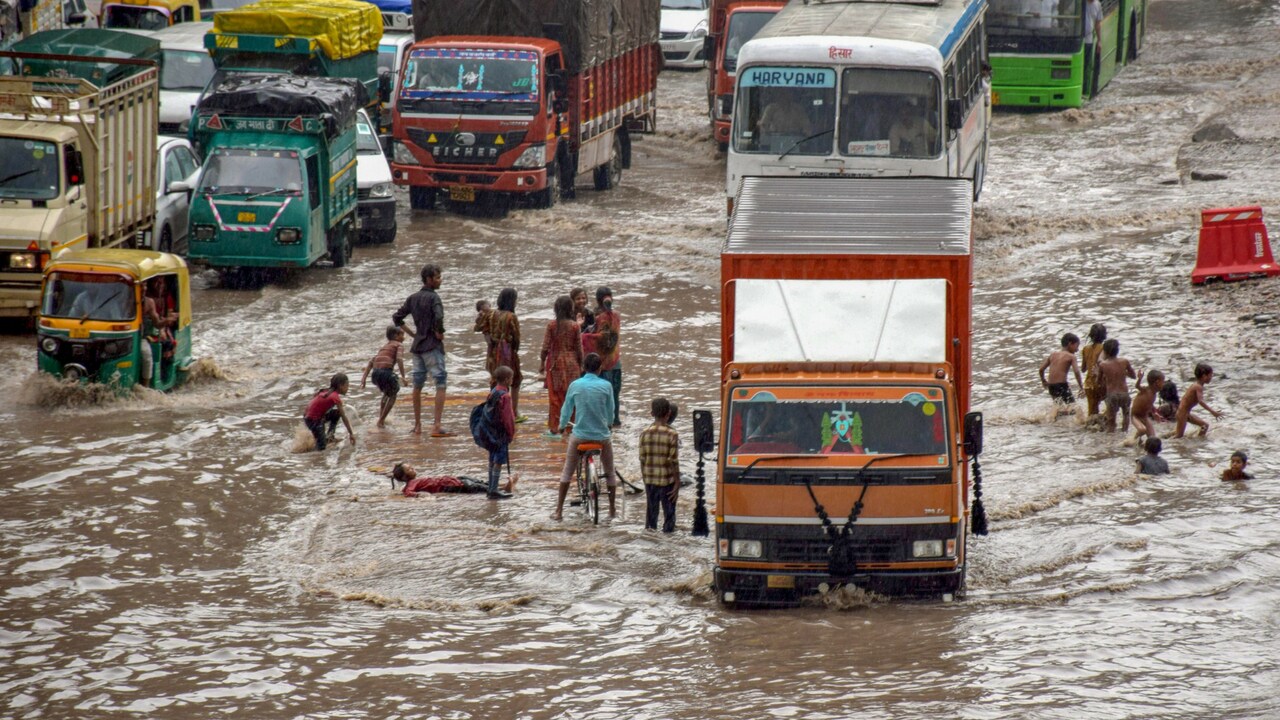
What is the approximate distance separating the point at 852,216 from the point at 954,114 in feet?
24.5

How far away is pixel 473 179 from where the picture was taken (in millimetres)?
25750

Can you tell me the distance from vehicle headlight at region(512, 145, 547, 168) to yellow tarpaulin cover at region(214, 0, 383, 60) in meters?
3.55

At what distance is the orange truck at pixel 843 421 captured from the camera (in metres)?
11.2

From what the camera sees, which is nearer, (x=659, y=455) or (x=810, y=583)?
(x=810, y=583)

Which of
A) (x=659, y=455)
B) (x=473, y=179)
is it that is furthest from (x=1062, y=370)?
(x=473, y=179)

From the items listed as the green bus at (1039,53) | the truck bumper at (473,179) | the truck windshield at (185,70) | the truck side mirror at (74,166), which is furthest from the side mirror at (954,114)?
the truck windshield at (185,70)

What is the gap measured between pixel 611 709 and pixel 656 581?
2.29 m

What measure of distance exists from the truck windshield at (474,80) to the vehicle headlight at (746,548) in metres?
14.9

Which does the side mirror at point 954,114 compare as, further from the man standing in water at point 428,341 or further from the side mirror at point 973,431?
the side mirror at point 973,431

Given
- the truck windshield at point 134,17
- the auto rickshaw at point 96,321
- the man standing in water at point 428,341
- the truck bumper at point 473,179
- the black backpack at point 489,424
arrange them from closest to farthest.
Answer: the black backpack at point 489,424
the man standing in water at point 428,341
the auto rickshaw at point 96,321
the truck bumper at point 473,179
the truck windshield at point 134,17

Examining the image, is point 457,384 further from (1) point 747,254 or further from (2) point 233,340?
(1) point 747,254

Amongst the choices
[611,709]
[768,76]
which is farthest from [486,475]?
[768,76]

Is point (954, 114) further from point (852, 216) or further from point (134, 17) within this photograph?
point (134, 17)

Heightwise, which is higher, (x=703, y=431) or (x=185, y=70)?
(x=185, y=70)
